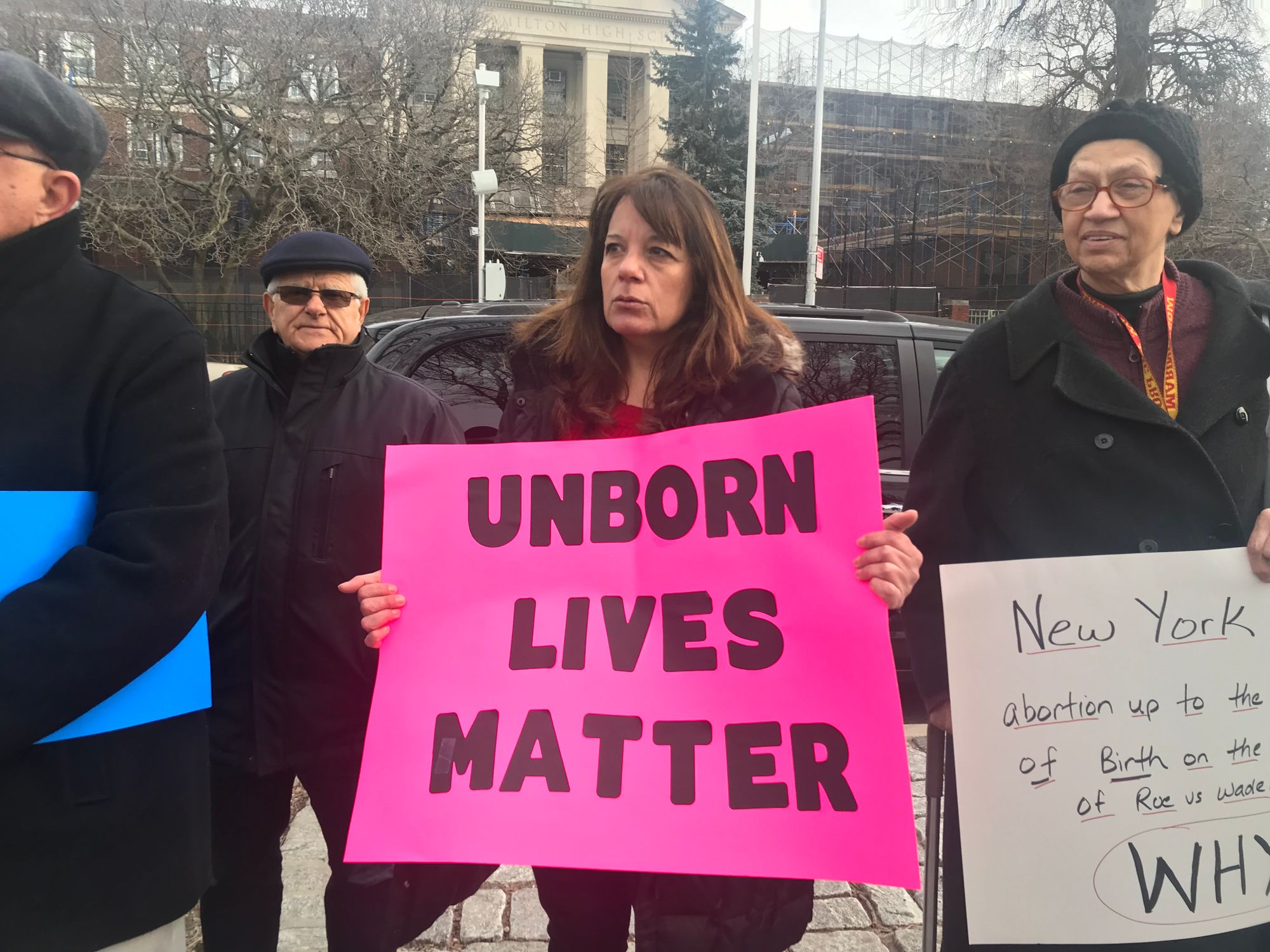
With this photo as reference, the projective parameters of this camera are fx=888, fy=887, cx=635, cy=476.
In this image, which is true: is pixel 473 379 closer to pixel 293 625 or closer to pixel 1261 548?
pixel 293 625

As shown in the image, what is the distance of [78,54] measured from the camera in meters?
22.7

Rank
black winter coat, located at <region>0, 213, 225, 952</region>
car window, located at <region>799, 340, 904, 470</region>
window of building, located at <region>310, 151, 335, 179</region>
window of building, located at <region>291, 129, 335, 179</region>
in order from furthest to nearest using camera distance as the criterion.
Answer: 1. window of building, located at <region>310, 151, 335, 179</region>
2. window of building, located at <region>291, 129, 335, 179</region>
3. car window, located at <region>799, 340, 904, 470</region>
4. black winter coat, located at <region>0, 213, 225, 952</region>

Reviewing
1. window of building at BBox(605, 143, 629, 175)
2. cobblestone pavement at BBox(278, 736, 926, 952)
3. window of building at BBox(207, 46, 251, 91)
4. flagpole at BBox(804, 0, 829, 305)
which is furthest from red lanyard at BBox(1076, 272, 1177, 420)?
window of building at BBox(605, 143, 629, 175)

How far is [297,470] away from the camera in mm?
2154

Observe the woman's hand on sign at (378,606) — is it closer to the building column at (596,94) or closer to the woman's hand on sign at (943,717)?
the woman's hand on sign at (943,717)

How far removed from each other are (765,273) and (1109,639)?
37076 mm

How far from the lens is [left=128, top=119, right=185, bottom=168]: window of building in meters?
22.7

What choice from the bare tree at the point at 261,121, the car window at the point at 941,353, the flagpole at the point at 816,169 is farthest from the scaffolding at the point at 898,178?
the car window at the point at 941,353

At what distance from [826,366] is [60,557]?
3.52 metres

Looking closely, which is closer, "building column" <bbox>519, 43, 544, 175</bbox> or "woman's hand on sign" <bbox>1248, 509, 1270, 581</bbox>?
"woman's hand on sign" <bbox>1248, 509, 1270, 581</bbox>

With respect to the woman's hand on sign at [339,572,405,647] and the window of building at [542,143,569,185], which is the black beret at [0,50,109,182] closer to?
the woman's hand on sign at [339,572,405,647]

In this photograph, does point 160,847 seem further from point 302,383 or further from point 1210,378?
point 1210,378

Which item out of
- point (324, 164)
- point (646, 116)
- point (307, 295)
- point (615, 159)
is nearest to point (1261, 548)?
point (307, 295)

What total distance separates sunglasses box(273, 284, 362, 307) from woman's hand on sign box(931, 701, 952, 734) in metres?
1.77
